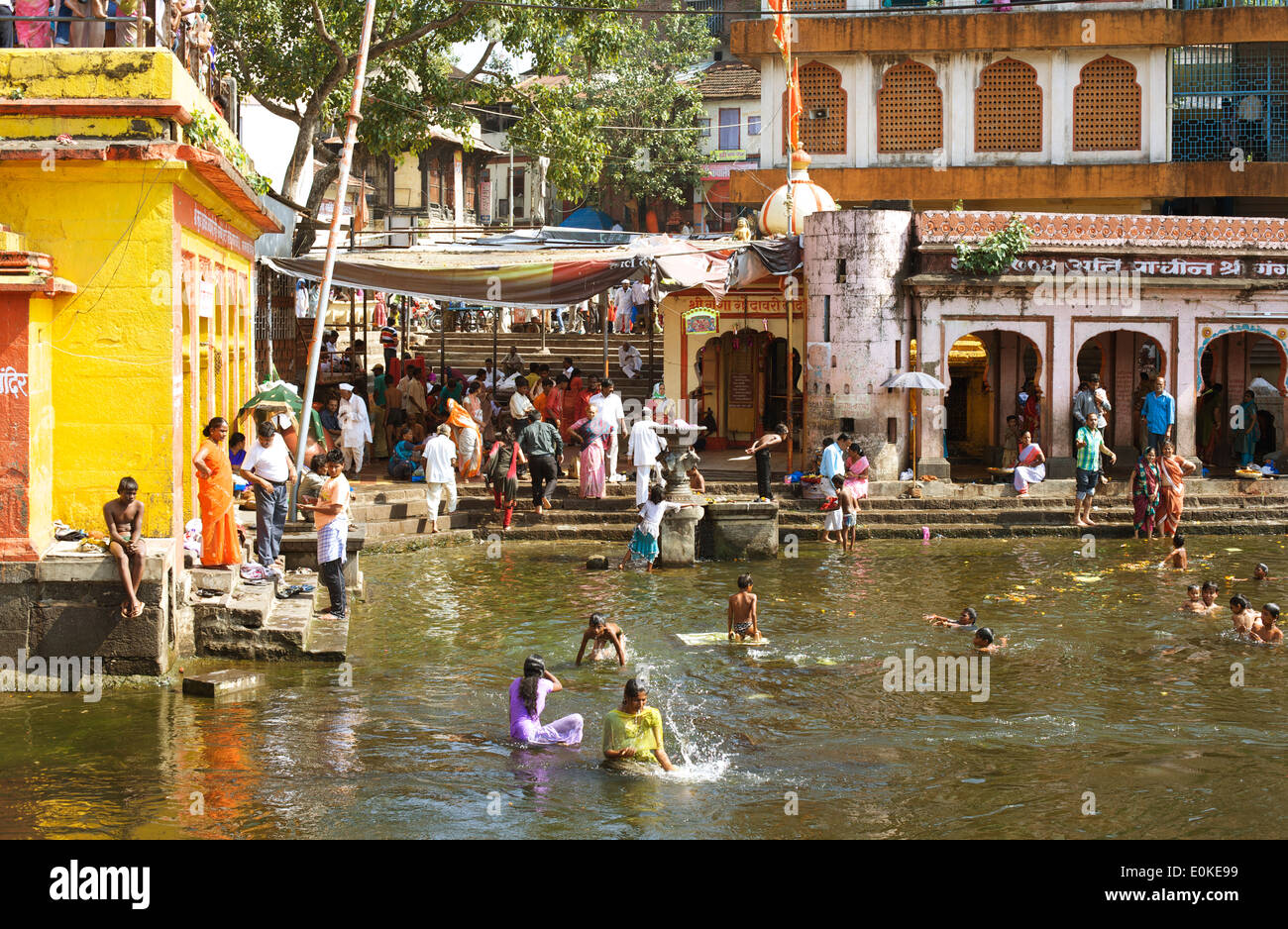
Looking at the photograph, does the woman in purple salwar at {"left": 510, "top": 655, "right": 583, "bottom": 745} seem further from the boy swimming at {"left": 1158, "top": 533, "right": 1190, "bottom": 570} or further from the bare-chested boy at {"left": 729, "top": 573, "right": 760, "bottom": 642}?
the boy swimming at {"left": 1158, "top": 533, "right": 1190, "bottom": 570}

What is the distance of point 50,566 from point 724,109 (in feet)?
127

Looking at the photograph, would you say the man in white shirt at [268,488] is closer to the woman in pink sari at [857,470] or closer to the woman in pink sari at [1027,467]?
the woman in pink sari at [857,470]

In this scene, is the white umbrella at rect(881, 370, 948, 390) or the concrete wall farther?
the concrete wall

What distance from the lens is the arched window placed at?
30.2 meters

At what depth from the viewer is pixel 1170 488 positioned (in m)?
18.7

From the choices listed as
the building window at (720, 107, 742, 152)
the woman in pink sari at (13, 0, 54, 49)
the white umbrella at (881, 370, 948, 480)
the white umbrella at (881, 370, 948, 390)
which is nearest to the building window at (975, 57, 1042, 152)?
the white umbrella at (881, 370, 948, 480)

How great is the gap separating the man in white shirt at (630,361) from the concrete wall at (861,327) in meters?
7.81

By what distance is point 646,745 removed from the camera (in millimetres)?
9125

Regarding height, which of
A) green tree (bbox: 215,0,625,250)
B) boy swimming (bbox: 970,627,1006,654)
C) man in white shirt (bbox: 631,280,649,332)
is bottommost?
boy swimming (bbox: 970,627,1006,654)

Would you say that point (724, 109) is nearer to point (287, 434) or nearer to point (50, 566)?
point (287, 434)

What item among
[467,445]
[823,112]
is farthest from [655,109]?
[467,445]

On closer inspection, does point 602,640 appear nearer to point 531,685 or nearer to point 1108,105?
point 531,685

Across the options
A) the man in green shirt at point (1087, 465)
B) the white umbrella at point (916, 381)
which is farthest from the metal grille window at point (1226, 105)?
the man in green shirt at point (1087, 465)

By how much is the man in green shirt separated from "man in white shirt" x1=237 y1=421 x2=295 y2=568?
11093 millimetres
